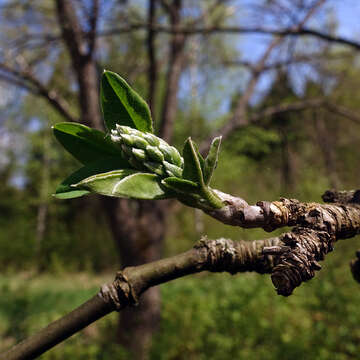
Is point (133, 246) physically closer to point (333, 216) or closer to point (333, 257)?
point (333, 216)

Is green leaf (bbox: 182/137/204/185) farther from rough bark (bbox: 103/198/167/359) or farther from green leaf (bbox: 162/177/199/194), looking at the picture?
rough bark (bbox: 103/198/167/359)

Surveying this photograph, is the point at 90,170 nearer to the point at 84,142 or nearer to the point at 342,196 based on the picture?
the point at 84,142

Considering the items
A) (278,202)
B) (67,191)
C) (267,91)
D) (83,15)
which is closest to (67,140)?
(67,191)

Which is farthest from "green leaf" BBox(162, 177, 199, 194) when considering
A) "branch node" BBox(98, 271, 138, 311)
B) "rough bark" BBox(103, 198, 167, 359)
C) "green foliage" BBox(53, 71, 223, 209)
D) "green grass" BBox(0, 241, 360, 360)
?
"rough bark" BBox(103, 198, 167, 359)

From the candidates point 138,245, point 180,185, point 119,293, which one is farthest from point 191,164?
point 138,245

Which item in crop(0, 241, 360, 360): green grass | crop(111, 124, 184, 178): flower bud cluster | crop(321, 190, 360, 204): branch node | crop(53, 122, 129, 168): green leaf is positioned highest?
crop(53, 122, 129, 168): green leaf

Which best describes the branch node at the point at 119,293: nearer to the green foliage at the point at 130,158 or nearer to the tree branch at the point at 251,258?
the tree branch at the point at 251,258
